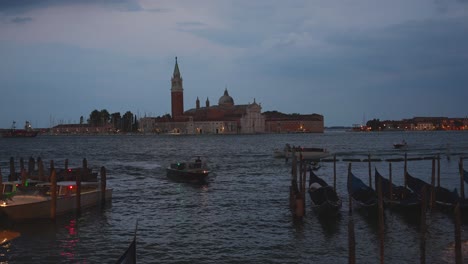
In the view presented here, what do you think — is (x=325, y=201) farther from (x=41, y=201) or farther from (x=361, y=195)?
(x=41, y=201)

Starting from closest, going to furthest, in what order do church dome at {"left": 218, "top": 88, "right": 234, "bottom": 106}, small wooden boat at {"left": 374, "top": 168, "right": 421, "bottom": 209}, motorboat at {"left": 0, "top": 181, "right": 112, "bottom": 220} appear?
1. motorboat at {"left": 0, "top": 181, "right": 112, "bottom": 220}
2. small wooden boat at {"left": 374, "top": 168, "right": 421, "bottom": 209}
3. church dome at {"left": 218, "top": 88, "right": 234, "bottom": 106}

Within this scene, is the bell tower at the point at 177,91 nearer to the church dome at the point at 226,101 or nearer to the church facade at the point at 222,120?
the church facade at the point at 222,120

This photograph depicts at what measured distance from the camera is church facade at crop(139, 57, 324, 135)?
512ft

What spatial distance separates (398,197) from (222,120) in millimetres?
139624

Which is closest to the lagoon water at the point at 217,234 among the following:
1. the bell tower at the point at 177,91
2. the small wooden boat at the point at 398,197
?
the small wooden boat at the point at 398,197

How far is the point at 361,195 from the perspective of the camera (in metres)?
18.9

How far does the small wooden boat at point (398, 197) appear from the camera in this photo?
59.1 ft

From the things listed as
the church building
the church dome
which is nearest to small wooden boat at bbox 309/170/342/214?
the church building

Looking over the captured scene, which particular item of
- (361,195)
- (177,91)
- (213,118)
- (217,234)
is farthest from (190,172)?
(213,118)

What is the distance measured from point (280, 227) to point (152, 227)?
3.82 metres

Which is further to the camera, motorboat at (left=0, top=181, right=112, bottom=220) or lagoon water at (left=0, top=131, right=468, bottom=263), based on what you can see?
motorboat at (left=0, top=181, right=112, bottom=220)

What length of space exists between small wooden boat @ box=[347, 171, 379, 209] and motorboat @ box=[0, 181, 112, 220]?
8745mm

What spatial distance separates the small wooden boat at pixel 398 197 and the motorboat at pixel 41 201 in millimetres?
9562

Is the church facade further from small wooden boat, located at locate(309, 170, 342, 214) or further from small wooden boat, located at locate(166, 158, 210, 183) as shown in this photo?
small wooden boat, located at locate(309, 170, 342, 214)
